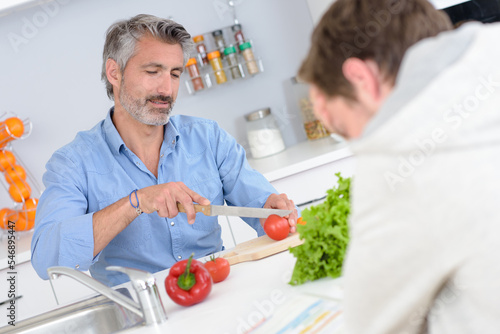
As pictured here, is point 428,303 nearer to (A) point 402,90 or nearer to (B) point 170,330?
Result: (A) point 402,90

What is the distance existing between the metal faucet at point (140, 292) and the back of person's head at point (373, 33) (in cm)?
63

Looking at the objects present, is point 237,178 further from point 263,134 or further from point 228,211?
point 263,134

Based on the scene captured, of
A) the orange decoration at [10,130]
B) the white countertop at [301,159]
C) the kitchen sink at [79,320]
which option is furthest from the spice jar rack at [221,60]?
the kitchen sink at [79,320]

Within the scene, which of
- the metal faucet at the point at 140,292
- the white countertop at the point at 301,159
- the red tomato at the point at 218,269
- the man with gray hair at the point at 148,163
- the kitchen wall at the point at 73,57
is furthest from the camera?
the kitchen wall at the point at 73,57

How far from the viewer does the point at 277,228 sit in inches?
57.6

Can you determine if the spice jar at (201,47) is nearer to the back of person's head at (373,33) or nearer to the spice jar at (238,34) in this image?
the spice jar at (238,34)

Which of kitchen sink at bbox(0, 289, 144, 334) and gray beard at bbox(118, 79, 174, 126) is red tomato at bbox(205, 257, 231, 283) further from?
gray beard at bbox(118, 79, 174, 126)

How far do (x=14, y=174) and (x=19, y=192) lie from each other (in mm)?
91

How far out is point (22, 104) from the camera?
285 centimetres

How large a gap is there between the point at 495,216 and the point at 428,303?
121mm

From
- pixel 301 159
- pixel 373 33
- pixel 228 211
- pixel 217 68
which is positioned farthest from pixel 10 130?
pixel 373 33

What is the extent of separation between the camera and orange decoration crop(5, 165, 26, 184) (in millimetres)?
2678

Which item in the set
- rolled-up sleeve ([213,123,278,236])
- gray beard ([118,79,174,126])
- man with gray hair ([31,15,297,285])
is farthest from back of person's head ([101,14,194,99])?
rolled-up sleeve ([213,123,278,236])

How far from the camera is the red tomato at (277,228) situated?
4.81 feet
